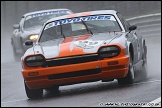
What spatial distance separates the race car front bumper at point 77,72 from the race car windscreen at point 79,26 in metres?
1.49

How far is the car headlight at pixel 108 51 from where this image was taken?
29.4ft

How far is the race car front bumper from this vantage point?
888cm

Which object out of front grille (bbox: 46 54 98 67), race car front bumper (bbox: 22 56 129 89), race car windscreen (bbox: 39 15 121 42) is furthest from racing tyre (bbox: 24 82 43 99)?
race car windscreen (bbox: 39 15 121 42)

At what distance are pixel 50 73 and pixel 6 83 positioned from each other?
3573 mm

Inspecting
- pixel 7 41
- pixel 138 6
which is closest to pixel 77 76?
pixel 138 6

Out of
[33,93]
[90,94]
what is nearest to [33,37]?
[33,93]

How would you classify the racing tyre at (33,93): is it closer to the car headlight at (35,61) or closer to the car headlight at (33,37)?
the car headlight at (35,61)

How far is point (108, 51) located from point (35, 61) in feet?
3.33

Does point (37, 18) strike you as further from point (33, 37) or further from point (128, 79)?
point (128, 79)

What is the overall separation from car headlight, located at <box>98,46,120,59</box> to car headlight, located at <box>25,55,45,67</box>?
0.80 metres

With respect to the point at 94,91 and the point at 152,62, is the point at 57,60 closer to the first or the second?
the point at 94,91

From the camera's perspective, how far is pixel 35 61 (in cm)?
904

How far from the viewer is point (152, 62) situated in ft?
45.0

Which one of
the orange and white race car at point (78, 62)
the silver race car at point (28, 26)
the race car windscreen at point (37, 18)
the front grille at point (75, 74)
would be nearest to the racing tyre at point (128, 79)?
the orange and white race car at point (78, 62)
